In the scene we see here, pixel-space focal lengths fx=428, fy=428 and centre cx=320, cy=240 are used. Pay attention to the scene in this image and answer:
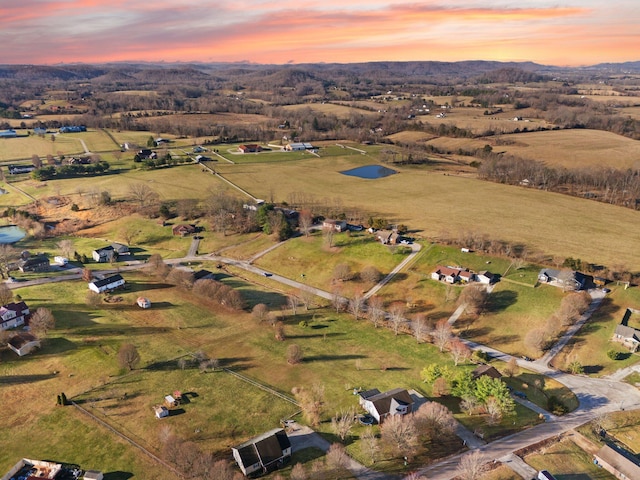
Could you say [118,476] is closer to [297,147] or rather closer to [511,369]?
[511,369]

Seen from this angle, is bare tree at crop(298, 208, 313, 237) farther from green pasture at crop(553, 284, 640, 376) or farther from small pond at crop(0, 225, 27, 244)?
small pond at crop(0, 225, 27, 244)

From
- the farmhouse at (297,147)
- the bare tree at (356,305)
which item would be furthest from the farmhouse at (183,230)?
the farmhouse at (297,147)

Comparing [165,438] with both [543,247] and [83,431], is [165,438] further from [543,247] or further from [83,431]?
[543,247]

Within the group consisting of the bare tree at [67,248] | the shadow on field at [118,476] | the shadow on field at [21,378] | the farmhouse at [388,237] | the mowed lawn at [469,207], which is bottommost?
the shadow on field at [118,476]

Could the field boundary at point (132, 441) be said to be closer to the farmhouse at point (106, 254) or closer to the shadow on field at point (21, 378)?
the shadow on field at point (21, 378)

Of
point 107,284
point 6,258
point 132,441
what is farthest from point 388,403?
point 6,258

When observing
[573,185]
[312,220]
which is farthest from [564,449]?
[573,185]

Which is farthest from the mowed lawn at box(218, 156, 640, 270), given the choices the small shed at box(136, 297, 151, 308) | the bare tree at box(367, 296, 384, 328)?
the small shed at box(136, 297, 151, 308)
